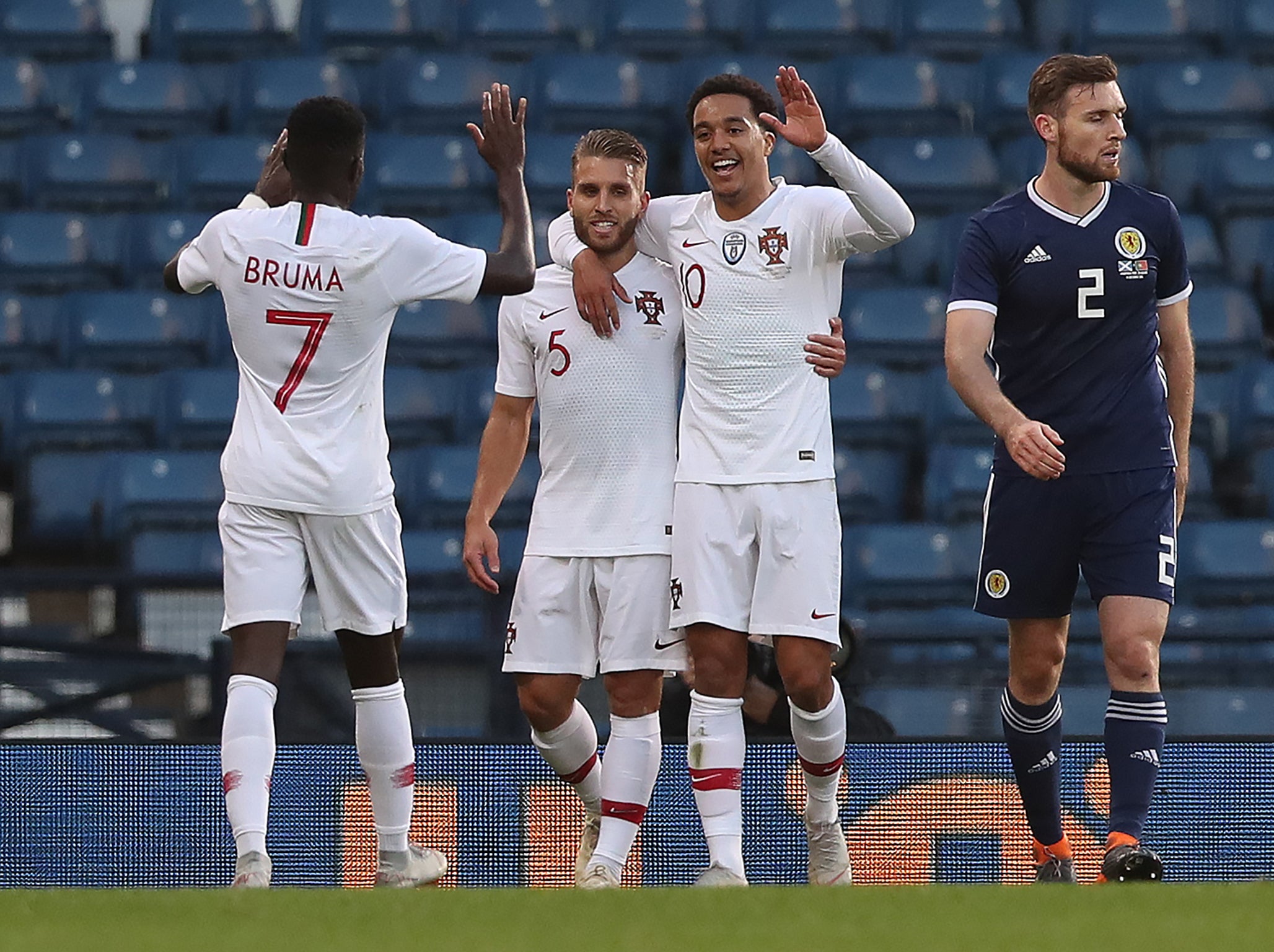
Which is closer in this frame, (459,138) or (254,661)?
(254,661)

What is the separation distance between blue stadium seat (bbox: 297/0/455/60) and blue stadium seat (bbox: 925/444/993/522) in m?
4.49

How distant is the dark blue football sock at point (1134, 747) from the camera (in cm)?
530

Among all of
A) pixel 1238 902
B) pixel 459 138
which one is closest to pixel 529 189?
pixel 459 138

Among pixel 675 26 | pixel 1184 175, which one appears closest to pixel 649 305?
pixel 1184 175

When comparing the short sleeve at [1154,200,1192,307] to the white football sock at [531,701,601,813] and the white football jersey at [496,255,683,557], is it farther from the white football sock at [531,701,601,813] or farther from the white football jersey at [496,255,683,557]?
the white football sock at [531,701,601,813]

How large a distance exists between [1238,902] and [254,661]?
243 cm

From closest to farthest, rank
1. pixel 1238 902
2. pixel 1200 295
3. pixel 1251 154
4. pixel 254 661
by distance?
pixel 1238 902 → pixel 254 661 → pixel 1200 295 → pixel 1251 154

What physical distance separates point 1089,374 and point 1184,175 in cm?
637

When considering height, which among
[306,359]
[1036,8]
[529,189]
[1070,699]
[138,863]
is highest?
[1036,8]

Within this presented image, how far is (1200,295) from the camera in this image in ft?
34.8

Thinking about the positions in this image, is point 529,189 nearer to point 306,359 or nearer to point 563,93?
point 563,93

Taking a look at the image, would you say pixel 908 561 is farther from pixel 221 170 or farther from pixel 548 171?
pixel 221 170

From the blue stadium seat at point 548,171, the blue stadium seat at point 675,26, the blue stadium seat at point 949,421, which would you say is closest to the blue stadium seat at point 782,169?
the blue stadium seat at point 548,171

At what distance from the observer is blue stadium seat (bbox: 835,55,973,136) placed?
1155 cm
